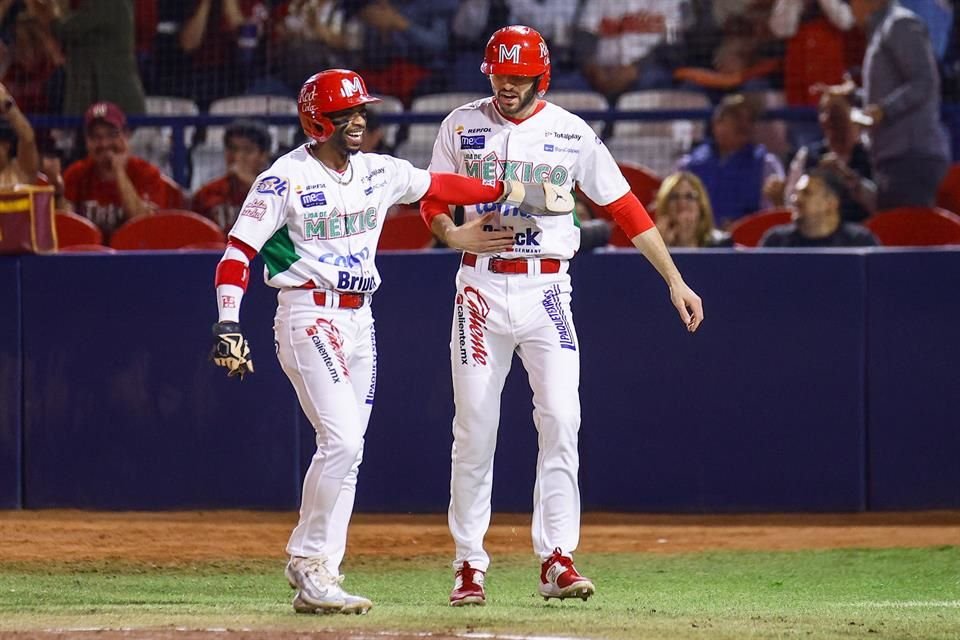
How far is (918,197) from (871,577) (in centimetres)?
379

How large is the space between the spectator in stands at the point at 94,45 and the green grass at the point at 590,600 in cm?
452

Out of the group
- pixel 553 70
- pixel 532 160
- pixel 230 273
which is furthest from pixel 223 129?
pixel 230 273

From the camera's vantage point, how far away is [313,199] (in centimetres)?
555

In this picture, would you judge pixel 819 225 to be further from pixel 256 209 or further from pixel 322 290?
pixel 256 209

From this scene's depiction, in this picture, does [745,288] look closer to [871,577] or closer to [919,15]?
[871,577]

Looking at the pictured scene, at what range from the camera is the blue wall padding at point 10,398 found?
9.11 meters

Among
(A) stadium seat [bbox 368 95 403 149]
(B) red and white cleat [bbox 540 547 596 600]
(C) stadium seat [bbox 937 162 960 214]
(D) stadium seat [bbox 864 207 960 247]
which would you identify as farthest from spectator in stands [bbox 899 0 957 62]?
(B) red and white cleat [bbox 540 547 596 600]

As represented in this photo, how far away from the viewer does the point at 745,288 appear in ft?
29.0

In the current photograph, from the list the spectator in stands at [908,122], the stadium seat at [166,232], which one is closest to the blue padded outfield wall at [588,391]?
the stadium seat at [166,232]

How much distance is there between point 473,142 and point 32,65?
5924mm

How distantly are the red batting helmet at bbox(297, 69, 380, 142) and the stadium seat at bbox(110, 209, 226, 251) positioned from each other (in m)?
4.23

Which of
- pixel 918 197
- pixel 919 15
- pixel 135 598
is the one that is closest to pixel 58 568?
pixel 135 598

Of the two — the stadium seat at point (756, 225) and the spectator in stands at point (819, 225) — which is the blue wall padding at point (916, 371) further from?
→ the stadium seat at point (756, 225)

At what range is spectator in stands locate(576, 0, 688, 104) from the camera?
483 inches
